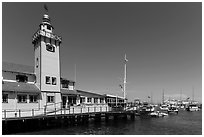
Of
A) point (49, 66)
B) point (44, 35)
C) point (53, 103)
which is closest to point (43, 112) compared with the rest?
point (53, 103)

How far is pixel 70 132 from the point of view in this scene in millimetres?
20719

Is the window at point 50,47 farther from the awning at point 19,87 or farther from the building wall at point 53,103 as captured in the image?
the building wall at point 53,103

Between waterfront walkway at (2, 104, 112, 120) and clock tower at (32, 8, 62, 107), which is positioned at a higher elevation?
clock tower at (32, 8, 62, 107)

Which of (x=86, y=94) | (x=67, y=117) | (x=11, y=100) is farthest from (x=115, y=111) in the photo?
(x=11, y=100)

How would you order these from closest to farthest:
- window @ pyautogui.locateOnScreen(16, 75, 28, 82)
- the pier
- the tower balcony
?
the pier
window @ pyautogui.locateOnScreen(16, 75, 28, 82)
the tower balcony

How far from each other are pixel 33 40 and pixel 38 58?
3905 mm

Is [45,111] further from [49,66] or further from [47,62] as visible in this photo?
[47,62]

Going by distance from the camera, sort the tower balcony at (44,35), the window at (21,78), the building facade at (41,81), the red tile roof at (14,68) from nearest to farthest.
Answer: the building facade at (41,81) → the red tile roof at (14,68) → the window at (21,78) → the tower balcony at (44,35)

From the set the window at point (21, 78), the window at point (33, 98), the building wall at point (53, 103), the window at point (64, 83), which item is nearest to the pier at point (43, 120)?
the window at point (33, 98)

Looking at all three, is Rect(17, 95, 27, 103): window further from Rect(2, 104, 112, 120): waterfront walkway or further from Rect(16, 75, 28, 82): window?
Rect(16, 75, 28, 82): window

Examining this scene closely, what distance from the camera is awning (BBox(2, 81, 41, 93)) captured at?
909 inches

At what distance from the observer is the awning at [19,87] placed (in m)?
23.1

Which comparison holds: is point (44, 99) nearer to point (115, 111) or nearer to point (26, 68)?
point (26, 68)

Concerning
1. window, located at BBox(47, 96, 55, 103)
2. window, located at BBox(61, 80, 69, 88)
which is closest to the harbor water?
window, located at BBox(47, 96, 55, 103)
